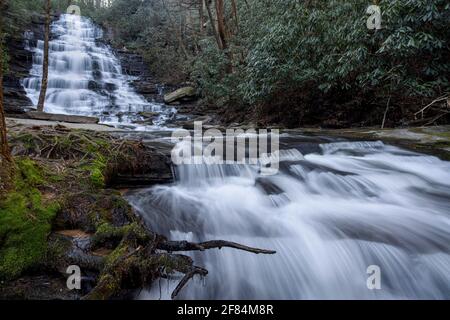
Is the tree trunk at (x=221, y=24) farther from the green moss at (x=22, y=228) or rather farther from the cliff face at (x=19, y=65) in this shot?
the green moss at (x=22, y=228)

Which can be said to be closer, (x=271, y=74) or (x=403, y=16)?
(x=403, y=16)

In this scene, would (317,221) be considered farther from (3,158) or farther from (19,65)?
(19,65)

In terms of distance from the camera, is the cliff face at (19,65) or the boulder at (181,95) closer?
the cliff face at (19,65)

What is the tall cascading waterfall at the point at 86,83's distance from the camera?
14266 mm

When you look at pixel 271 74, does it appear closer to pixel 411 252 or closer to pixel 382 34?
pixel 382 34

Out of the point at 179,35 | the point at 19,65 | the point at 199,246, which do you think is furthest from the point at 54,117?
the point at 179,35

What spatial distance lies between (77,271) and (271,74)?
30.5 feet

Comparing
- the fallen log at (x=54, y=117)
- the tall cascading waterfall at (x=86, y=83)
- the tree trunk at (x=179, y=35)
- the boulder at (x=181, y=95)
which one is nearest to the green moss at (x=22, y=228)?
A: the fallen log at (x=54, y=117)

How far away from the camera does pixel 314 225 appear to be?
11.6 feet

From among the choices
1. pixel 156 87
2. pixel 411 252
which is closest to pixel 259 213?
pixel 411 252

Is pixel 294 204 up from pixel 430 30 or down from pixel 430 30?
A: down

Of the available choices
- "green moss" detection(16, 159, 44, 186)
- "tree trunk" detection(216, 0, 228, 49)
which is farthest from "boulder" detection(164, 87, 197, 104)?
"green moss" detection(16, 159, 44, 186)

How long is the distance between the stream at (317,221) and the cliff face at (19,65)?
10254 mm

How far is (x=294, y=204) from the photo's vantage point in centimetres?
407
